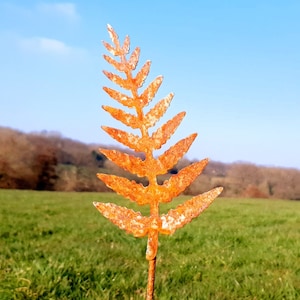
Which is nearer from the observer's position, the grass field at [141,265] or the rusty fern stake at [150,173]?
the rusty fern stake at [150,173]

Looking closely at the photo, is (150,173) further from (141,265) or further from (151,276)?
(141,265)

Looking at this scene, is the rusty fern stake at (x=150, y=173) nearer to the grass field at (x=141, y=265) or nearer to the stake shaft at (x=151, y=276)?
the stake shaft at (x=151, y=276)

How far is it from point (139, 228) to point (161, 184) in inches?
6.4

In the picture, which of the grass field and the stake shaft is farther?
the grass field

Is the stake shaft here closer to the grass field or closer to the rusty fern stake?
the rusty fern stake

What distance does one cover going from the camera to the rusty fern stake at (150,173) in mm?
1618

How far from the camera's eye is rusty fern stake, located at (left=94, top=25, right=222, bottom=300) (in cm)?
162

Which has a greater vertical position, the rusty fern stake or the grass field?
the rusty fern stake

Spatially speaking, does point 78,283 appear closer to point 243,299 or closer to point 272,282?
point 243,299

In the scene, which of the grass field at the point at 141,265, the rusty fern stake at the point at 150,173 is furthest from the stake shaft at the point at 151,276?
the grass field at the point at 141,265

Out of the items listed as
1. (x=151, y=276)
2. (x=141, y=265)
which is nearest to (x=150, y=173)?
(x=151, y=276)

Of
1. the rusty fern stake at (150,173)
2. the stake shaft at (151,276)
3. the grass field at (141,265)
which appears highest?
the rusty fern stake at (150,173)

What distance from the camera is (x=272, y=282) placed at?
263 inches

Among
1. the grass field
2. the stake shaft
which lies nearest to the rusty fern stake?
the stake shaft
